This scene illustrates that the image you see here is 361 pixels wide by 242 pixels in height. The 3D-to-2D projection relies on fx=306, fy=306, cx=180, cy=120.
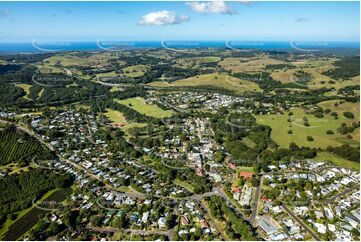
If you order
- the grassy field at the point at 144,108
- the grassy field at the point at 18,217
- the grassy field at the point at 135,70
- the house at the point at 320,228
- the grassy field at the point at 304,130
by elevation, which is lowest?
the grassy field at the point at 18,217

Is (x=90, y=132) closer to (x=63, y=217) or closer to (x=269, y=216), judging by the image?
(x=63, y=217)

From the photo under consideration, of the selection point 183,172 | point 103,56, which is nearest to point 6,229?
point 183,172

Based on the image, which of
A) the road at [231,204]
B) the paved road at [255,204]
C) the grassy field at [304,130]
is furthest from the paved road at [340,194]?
the grassy field at [304,130]

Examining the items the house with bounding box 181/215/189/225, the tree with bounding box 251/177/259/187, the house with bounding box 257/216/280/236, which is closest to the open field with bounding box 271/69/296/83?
the tree with bounding box 251/177/259/187

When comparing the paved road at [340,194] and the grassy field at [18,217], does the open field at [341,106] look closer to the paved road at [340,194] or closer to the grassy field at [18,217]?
the paved road at [340,194]

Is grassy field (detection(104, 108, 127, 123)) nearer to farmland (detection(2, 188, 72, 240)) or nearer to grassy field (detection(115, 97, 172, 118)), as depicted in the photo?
grassy field (detection(115, 97, 172, 118))

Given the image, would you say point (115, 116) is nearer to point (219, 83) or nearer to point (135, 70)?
point (219, 83)

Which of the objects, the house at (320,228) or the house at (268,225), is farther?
the house at (268,225)
